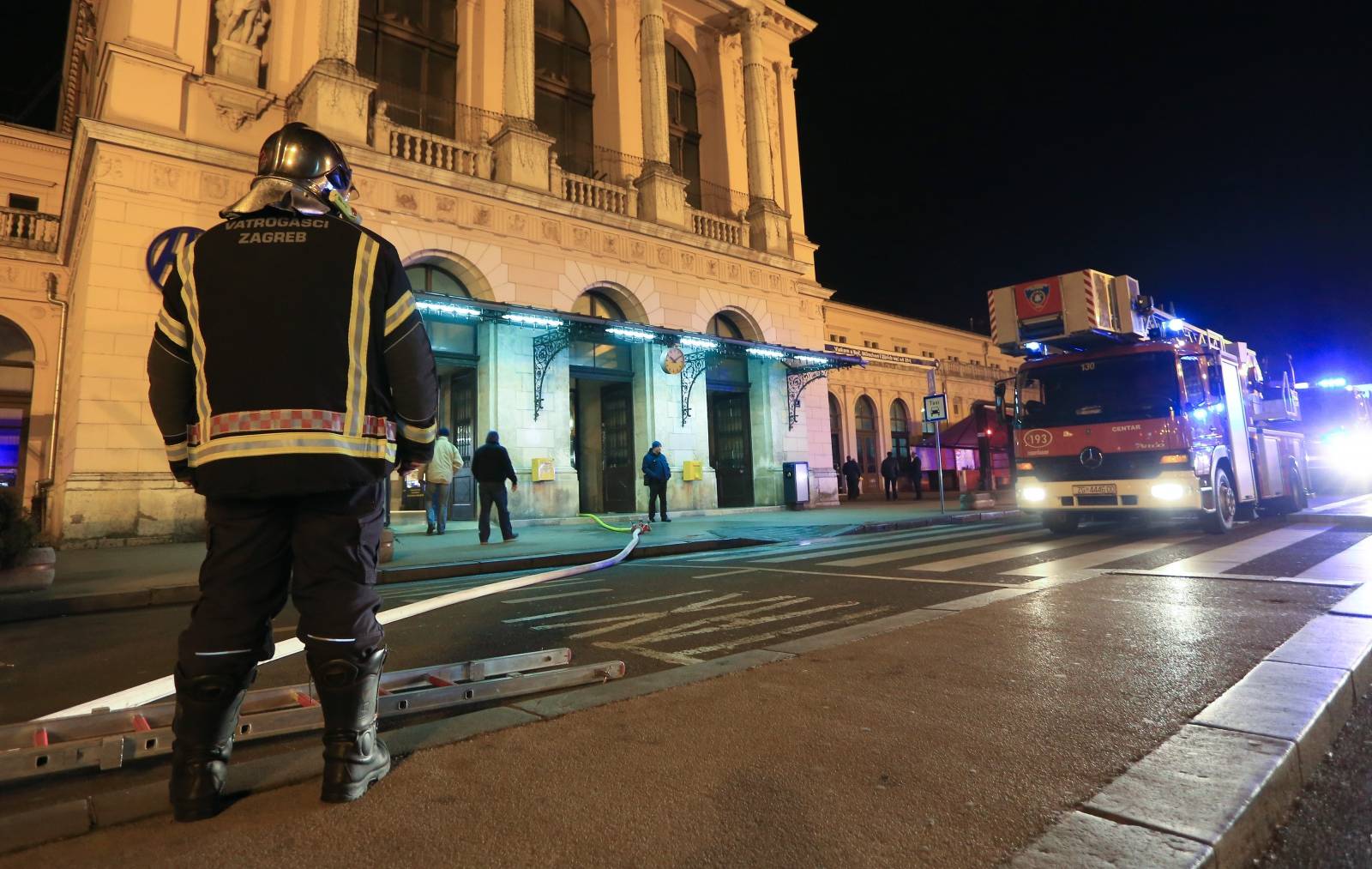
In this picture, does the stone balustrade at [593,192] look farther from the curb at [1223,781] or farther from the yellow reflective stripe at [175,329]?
the curb at [1223,781]

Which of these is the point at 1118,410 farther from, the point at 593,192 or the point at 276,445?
the point at 593,192

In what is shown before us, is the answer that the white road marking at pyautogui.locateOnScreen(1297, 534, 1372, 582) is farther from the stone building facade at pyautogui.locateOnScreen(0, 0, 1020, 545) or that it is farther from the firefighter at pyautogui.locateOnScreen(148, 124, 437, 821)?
the stone building facade at pyautogui.locateOnScreen(0, 0, 1020, 545)

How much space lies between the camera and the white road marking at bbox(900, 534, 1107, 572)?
736 cm

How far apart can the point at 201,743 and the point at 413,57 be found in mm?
19926

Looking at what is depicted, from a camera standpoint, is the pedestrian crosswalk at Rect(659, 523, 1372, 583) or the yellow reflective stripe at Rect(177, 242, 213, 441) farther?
the pedestrian crosswalk at Rect(659, 523, 1372, 583)

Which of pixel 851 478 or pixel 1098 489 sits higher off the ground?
pixel 851 478

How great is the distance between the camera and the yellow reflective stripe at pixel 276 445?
2047 millimetres

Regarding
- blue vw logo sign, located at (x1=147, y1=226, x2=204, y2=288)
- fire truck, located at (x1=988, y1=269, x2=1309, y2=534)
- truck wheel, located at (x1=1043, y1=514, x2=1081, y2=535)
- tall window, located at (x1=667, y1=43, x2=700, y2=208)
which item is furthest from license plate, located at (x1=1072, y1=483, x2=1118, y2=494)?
tall window, located at (x1=667, y1=43, x2=700, y2=208)

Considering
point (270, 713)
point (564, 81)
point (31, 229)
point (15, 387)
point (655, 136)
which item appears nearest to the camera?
point (270, 713)

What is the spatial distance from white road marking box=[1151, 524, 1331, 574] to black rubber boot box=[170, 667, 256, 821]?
23.9 ft

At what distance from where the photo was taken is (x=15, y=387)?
61.9 ft

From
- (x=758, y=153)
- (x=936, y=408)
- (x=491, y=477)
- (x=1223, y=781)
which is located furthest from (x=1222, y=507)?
(x=758, y=153)

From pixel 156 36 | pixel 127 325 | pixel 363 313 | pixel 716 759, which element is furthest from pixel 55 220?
pixel 716 759

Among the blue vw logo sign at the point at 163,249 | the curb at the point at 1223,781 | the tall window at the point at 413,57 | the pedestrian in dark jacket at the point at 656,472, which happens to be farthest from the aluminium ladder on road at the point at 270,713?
→ the tall window at the point at 413,57
